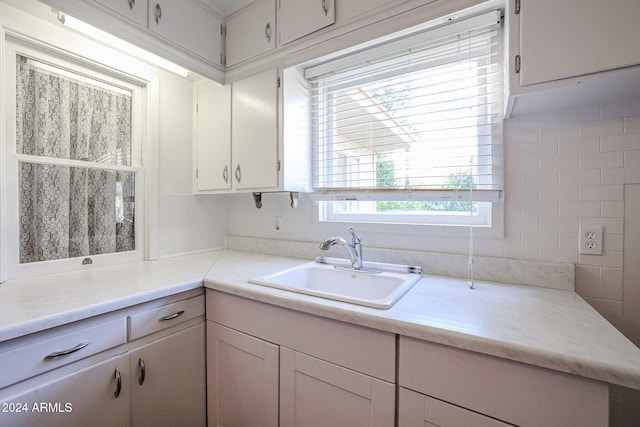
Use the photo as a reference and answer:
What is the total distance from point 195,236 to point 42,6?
1.45 metres

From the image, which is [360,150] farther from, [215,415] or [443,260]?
[215,415]

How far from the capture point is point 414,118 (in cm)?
153

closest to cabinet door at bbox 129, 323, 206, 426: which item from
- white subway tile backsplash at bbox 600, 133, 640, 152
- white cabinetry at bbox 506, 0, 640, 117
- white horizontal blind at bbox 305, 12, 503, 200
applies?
white horizontal blind at bbox 305, 12, 503, 200

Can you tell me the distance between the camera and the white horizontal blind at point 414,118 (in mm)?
1342

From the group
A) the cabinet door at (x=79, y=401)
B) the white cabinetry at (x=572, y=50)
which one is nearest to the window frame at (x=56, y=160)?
the cabinet door at (x=79, y=401)

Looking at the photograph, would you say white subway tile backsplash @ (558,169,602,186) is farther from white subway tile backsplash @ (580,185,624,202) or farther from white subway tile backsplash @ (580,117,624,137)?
white subway tile backsplash @ (580,117,624,137)

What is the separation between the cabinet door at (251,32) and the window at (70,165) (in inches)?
26.6

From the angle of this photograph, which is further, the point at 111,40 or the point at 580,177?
the point at 111,40

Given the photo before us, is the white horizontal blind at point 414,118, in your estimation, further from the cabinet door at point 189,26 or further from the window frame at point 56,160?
the window frame at point 56,160

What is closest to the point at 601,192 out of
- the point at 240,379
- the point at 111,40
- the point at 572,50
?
the point at 572,50

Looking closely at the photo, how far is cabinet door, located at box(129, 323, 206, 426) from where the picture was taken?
1.19 meters

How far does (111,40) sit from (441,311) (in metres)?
1.96

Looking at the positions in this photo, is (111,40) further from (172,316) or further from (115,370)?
(115,370)

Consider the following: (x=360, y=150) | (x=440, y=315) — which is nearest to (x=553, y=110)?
(x=360, y=150)
